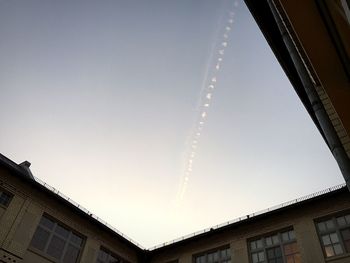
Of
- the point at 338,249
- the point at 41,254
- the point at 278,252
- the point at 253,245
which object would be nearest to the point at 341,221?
the point at 338,249

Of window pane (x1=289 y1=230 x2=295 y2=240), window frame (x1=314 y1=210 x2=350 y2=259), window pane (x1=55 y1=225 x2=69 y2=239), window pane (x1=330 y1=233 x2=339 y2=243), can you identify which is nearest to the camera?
window frame (x1=314 y1=210 x2=350 y2=259)

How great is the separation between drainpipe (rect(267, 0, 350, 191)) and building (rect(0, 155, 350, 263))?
10806 mm

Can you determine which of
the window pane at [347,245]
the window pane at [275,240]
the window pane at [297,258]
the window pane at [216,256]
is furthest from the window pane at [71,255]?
the window pane at [347,245]

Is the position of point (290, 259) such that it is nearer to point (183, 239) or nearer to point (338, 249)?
point (338, 249)

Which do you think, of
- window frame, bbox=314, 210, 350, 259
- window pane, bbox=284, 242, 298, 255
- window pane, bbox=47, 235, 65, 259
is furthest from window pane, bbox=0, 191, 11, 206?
window frame, bbox=314, 210, 350, 259

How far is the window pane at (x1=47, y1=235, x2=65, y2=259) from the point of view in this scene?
15.6 metres

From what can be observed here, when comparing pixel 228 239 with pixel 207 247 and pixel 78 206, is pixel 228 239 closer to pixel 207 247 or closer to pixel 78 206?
pixel 207 247

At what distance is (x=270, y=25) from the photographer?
6.81m

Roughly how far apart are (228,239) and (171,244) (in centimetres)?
380

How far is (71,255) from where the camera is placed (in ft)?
53.9

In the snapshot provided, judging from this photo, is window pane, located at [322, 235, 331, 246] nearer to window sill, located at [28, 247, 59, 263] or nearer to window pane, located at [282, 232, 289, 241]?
window pane, located at [282, 232, 289, 241]

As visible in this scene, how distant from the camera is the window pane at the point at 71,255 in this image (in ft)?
52.9

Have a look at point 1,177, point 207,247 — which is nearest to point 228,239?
point 207,247

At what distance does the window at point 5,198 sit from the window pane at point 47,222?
191cm
